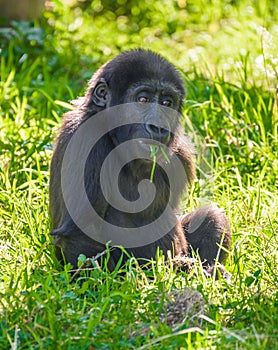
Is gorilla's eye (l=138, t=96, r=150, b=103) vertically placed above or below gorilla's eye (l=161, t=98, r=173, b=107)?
above

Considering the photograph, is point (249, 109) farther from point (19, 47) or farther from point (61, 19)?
point (61, 19)

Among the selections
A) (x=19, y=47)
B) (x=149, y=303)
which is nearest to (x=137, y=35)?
(x=19, y=47)

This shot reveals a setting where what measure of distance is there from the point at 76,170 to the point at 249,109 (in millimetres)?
2683

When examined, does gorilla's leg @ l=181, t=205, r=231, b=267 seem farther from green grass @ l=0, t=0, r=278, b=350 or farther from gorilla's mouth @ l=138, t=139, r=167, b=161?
gorilla's mouth @ l=138, t=139, r=167, b=161

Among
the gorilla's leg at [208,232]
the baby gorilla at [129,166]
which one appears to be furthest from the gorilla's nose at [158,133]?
the gorilla's leg at [208,232]

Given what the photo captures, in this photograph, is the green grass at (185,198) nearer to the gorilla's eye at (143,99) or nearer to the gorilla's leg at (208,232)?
the gorilla's leg at (208,232)

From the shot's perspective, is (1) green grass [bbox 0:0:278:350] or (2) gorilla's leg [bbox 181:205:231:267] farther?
(2) gorilla's leg [bbox 181:205:231:267]

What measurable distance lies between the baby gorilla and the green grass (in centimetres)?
20

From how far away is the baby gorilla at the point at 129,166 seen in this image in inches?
193

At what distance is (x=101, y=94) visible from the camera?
514 centimetres

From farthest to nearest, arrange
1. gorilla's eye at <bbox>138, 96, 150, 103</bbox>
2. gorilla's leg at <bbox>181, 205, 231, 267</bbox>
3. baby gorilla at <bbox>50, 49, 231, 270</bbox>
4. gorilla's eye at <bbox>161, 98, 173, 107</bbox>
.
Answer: gorilla's leg at <bbox>181, 205, 231, 267</bbox> → gorilla's eye at <bbox>161, 98, 173, 107</bbox> → gorilla's eye at <bbox>138, 96, 150, 103</bbox> → baby gorilla at <bbox>50, 49, 231, 270</bbox>

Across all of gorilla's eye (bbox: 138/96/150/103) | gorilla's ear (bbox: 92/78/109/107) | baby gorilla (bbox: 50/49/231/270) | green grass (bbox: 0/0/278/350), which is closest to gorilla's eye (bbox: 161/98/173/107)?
baby gorilla (bbox: 50/49/231/270)

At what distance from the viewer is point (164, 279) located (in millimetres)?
4586

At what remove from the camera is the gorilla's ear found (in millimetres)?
5129
